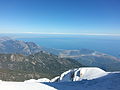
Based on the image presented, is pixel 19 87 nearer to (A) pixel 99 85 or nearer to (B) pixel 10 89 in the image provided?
(B) pixel 10 89

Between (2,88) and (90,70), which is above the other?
(2,88)

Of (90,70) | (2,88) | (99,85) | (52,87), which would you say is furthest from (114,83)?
(90,70)

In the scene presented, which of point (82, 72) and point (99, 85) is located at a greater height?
point (99, 85)

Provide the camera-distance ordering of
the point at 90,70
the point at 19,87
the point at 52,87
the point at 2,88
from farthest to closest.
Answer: the point at 90,70 < the point at 52,87 < the point at 19,87 < the point at 2,88

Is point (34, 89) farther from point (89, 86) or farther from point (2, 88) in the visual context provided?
point (89, 86)

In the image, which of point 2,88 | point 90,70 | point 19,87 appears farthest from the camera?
point 90,70

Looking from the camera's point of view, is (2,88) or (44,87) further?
(44,87)

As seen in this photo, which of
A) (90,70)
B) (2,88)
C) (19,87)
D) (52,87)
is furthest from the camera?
(90,70)

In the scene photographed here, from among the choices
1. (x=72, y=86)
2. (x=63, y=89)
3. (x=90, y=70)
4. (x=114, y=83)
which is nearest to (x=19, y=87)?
(x=63, y=89)

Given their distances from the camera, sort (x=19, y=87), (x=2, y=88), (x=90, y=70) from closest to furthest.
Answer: (x=2, y=88), (x=19, y=87), (x=90, y=70)
